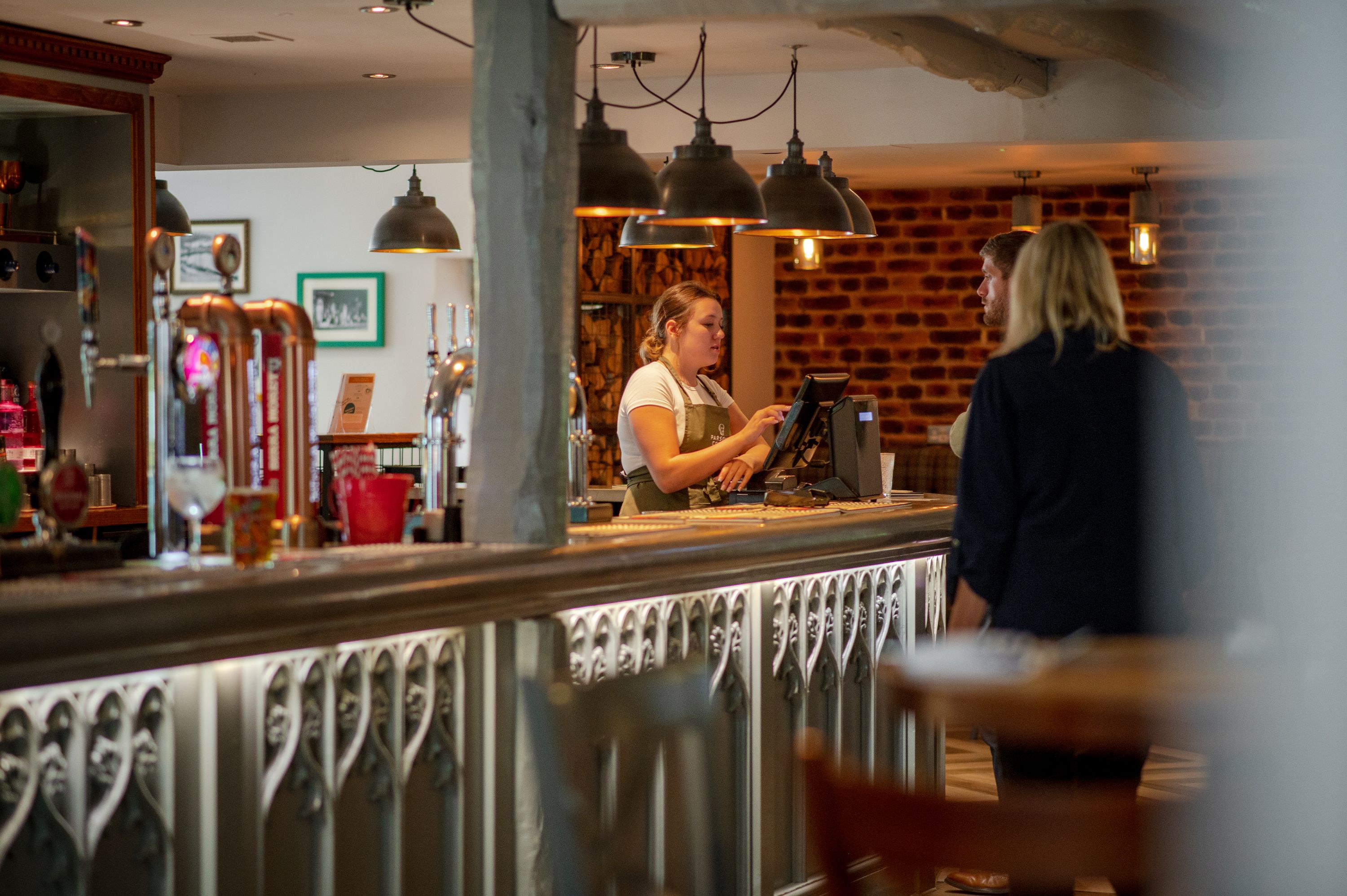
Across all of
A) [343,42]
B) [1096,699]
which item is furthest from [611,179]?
[343,42]

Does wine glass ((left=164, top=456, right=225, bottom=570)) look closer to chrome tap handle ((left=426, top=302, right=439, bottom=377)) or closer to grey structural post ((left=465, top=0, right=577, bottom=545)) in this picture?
grey structural post ((left=465, top=0, right=577, bottom=545))

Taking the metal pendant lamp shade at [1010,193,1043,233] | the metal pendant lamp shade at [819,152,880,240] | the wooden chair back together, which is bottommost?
the wooden chair back

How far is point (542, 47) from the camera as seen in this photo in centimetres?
301

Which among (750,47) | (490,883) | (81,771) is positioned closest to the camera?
(81,771)

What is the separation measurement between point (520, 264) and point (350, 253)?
21.1ft

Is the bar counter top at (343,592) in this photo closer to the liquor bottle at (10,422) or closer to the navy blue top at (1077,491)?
the navy blue top at (1077,491)

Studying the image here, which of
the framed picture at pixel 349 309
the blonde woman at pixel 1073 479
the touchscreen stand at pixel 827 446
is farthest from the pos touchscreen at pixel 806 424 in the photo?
the framed picture at pixel 349 309

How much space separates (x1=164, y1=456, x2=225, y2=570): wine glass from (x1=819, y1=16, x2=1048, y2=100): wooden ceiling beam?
9.27ft

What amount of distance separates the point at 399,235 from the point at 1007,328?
3.99 m

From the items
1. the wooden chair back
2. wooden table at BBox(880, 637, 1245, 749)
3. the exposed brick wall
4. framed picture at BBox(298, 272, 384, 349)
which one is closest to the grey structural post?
wooden table at BBox(880, 637, 1245, 749)

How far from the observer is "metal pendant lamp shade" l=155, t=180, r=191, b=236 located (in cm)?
657

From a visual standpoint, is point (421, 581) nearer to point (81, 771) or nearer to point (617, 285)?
point (81, 771)


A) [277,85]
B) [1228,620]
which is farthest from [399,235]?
[1228,620]

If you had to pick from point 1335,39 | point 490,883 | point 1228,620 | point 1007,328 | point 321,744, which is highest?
point 1335,39
